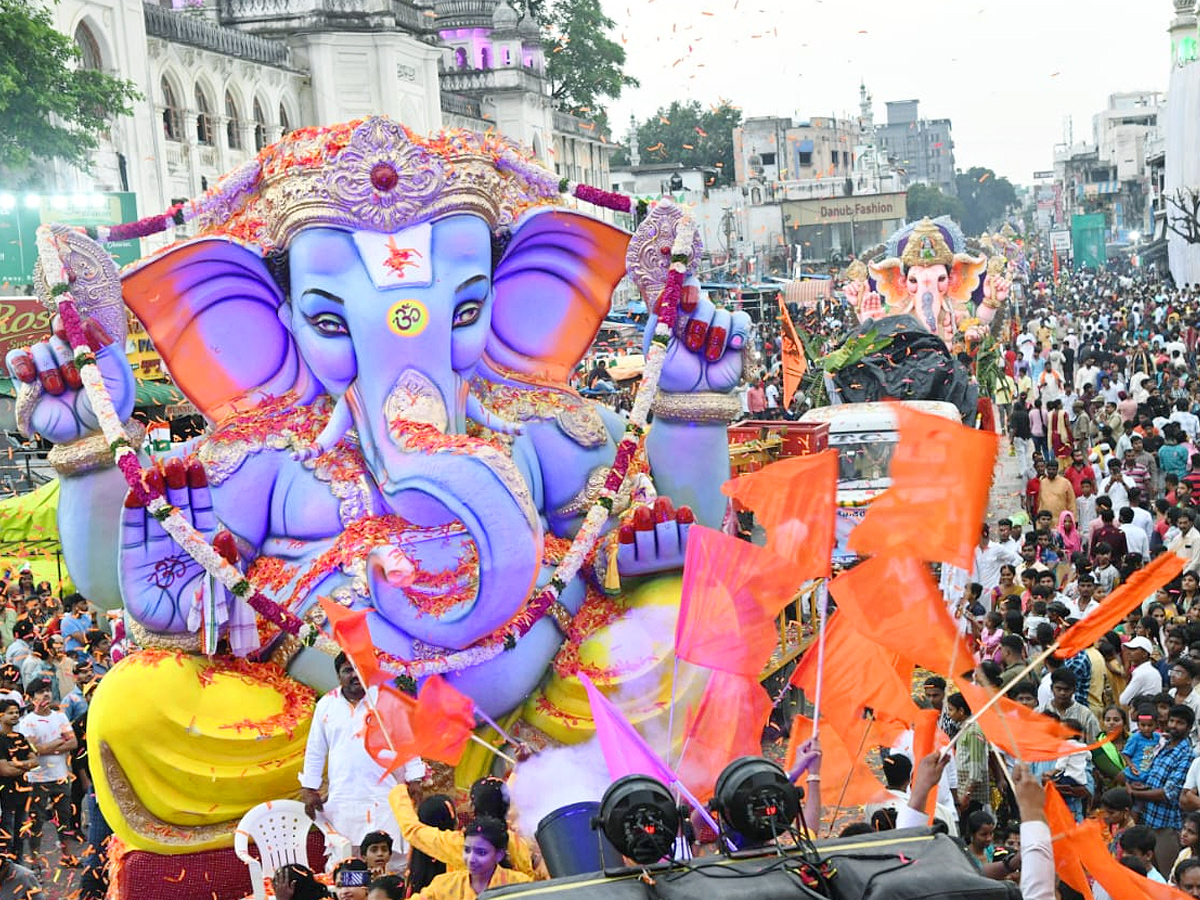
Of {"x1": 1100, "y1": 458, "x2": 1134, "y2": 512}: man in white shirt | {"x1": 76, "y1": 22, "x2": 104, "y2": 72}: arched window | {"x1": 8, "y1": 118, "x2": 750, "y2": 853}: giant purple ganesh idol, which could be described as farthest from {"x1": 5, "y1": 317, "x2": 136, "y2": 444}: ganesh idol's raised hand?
{"x1": 76, "y1": 22, "x2": 104, "y2": 72}: arched window

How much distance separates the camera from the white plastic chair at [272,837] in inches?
265

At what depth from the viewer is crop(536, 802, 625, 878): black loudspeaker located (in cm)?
600

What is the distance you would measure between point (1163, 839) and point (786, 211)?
196 feet

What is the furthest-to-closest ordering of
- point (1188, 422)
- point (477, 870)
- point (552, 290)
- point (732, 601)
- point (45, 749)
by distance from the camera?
1. point (1188, 422)
2. point (45, 749)
3. point (552, 290)
4. point (732, 601)
5. point (477, 870)

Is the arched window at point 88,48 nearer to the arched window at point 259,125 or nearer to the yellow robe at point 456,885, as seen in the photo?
the arched window at point 259,125

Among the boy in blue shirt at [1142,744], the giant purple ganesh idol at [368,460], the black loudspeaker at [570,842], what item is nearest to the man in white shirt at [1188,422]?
the boy in blue shirt at [1142,744]

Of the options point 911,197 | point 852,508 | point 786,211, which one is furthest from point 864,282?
point 911,197

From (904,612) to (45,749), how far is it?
5.18 metres

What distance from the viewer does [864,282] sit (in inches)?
792

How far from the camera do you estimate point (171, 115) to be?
33500 millimetres

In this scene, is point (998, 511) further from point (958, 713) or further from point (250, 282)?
point (250, 282)

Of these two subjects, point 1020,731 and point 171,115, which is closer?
point 1020,731

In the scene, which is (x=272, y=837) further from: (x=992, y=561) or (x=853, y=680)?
(x=992, y=561)

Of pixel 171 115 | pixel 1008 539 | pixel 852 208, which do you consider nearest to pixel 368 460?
pixel 1008 539
